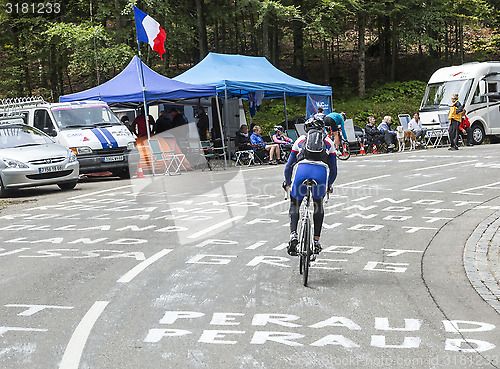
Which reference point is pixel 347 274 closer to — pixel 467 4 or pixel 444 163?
pixel 444 163

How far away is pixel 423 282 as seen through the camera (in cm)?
696

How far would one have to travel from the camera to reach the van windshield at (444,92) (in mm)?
28578

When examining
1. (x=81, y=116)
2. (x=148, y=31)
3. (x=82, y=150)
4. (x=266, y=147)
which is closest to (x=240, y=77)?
(x=266, y=147)

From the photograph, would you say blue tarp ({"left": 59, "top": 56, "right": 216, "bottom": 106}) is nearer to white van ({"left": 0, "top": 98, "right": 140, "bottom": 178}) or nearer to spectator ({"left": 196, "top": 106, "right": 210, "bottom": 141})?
white van ({"left": 0, "top": 98, "right": 140, "bottom": 178})

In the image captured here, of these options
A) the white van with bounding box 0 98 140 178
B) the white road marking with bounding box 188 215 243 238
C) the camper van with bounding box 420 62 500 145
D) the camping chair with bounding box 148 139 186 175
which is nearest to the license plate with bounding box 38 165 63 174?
the white van with bounding box 0 98 140 178

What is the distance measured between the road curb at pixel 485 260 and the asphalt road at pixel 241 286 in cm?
6

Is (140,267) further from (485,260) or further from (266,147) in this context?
(266,147)

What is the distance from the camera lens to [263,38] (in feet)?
122

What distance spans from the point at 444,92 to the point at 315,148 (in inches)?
942

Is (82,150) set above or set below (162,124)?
below

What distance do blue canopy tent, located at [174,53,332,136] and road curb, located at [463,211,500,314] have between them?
1322cm

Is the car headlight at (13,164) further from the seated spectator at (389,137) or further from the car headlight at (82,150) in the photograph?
the seated spectator at (389,137)

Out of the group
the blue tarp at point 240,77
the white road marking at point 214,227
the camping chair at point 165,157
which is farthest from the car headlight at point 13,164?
the blue tarp at point 240,77

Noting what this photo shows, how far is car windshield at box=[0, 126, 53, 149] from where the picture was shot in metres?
16.8
